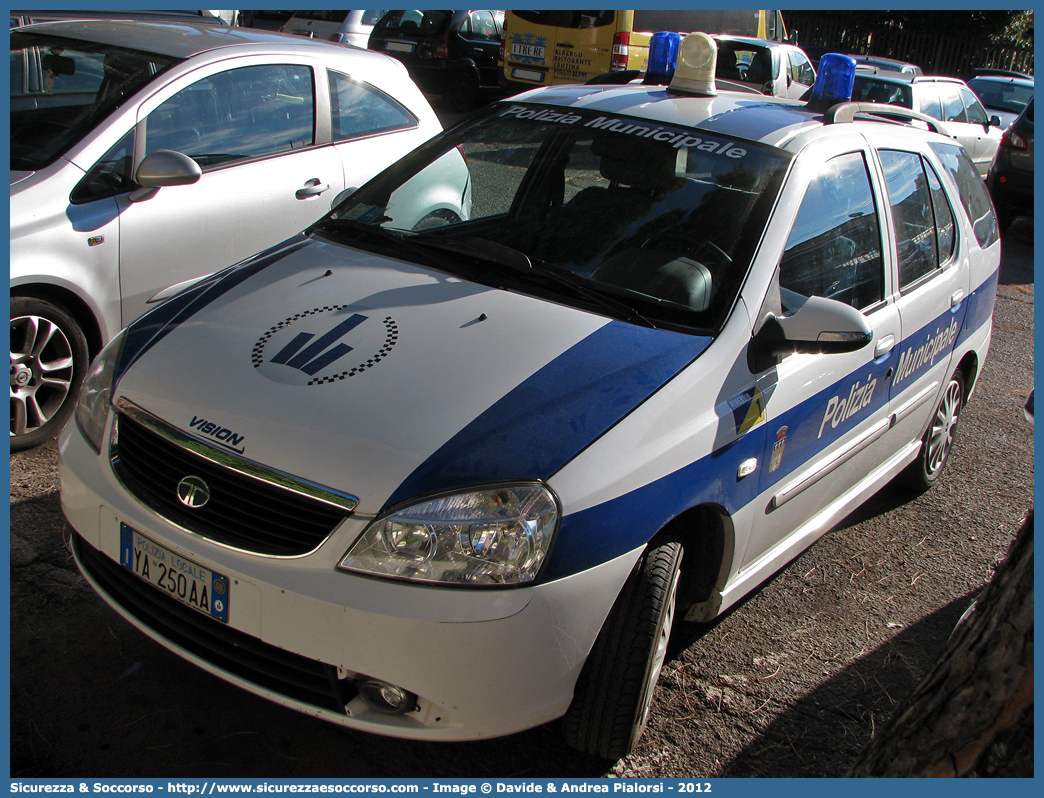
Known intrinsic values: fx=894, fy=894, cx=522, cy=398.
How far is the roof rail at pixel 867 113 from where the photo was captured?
11.3 ft

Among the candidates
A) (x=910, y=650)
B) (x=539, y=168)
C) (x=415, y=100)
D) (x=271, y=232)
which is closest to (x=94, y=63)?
(x=271, y=232)

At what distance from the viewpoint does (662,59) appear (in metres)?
4.25

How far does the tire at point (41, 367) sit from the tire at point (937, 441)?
12.7 ft

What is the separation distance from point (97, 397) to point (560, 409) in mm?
1391

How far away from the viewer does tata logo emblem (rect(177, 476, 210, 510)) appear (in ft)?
7.47

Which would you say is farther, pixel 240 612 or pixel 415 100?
pixel 415 100

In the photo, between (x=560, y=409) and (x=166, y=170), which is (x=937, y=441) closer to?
(x=560, y=409)

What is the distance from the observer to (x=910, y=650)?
3.35 meters

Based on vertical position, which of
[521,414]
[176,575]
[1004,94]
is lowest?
[176,575]

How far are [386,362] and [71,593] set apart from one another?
1485 mm

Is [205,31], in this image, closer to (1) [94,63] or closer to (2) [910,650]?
(1) [94,63]

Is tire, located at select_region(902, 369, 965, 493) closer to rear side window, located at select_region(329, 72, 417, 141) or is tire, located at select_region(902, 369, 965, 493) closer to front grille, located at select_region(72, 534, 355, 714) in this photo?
front grille, located at select_region(72, 534, 355, 714)

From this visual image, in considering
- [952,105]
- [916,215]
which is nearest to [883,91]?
[952,105]

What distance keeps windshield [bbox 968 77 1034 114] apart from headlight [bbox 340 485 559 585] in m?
18.1
